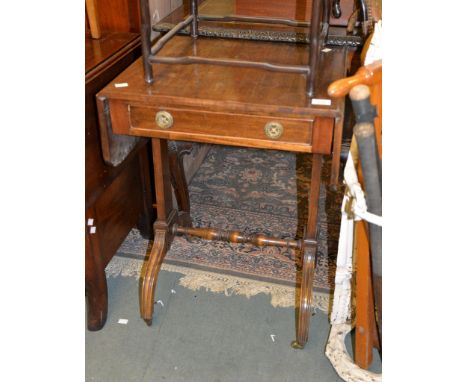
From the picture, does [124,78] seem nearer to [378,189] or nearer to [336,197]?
[378,189]

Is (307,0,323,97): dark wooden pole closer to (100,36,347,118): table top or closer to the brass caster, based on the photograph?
(100,36,347,118): table top

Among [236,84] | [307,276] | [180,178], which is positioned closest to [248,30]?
[236,84]

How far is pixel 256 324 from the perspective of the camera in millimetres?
1729

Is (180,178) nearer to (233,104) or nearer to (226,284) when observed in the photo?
(226,284)

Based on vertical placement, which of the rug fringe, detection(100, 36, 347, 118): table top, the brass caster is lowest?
the brass caster

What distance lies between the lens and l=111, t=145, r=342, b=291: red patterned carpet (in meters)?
1.98

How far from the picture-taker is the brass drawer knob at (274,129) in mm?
1215

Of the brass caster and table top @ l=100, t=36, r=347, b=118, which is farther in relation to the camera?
the brass caster

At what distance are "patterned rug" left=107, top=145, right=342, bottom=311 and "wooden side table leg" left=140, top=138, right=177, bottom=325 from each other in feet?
0.84

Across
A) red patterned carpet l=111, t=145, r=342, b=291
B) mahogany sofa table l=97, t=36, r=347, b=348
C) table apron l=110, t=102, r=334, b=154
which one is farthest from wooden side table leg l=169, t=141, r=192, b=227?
table apron l=110, t=102, r=334, b=154

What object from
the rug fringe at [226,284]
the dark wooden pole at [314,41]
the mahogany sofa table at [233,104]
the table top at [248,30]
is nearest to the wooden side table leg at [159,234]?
the mahogany sofa table at [233,104]

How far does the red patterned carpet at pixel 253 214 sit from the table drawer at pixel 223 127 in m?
0.80

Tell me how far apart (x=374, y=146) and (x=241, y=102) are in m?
0.36

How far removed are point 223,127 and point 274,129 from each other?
13 cm
